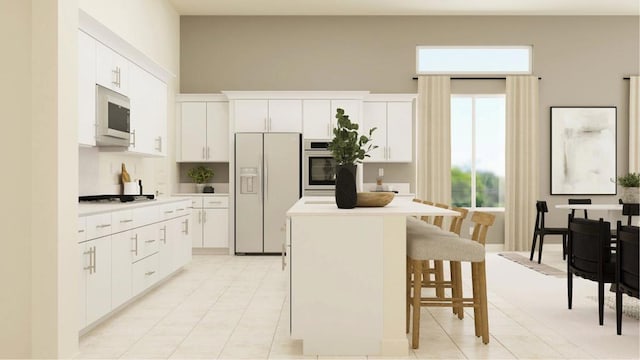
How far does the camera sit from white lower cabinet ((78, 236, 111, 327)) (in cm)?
349

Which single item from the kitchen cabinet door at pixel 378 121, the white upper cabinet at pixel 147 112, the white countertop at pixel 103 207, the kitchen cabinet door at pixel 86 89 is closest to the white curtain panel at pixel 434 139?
the kitchen cabinet door at pixel 378 121

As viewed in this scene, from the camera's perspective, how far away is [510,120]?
8078 millimetres

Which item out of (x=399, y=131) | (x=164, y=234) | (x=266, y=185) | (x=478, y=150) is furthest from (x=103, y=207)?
(x=478, y=150)

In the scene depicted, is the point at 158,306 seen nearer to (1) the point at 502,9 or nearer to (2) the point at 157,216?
(2) the point at 157,216

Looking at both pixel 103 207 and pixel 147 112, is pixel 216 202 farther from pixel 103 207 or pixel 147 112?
pixel 103 207

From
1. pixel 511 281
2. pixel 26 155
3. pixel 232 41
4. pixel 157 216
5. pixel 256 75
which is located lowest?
pixel 511 281

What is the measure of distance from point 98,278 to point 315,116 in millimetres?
4541

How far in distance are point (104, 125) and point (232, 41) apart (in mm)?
4135

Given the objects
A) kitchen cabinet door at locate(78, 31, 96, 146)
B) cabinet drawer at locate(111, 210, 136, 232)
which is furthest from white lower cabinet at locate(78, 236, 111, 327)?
kitchen cabinet door at locate(78, 31, 96, 146)

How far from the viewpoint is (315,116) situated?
25.2ft

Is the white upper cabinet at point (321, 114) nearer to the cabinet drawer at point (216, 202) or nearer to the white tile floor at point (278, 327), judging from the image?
the cabinet drawer at point (216, 202)

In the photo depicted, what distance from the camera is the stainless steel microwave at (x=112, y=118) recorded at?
4414 mm

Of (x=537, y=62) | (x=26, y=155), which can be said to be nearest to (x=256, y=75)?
(x=537, y=62)

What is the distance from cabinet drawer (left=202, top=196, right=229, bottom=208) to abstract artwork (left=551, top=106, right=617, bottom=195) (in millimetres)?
4963
